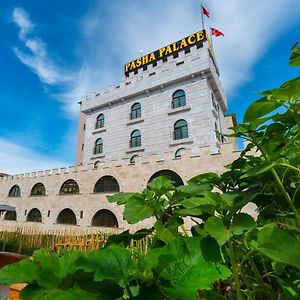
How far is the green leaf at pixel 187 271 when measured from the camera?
23.5 inches

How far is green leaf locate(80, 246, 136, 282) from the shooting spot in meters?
0.65

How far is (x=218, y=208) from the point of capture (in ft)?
3.21

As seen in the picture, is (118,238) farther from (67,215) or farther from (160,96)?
(160,96)

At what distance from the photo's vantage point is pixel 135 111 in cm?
2489

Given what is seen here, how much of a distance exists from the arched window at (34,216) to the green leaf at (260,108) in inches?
991

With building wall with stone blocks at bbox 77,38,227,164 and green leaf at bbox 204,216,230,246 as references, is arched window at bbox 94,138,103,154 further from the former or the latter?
green leaf at bbox 204,216,230,246

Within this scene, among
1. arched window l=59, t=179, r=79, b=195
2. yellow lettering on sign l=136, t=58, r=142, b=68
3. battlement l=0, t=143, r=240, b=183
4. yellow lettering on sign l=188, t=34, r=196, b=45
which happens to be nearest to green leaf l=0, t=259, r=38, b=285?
battlement l=0, t=143, r=240, b=183

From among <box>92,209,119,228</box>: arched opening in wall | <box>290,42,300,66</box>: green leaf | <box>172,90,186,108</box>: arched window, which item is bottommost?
<box>290,42,300,66</box>: green leaf

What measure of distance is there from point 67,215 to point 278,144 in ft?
73.2

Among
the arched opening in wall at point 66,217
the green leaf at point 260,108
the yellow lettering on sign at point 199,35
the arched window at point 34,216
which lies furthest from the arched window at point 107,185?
the green leaf at point 260,108

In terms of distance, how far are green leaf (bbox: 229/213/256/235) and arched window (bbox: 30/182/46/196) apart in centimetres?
2500

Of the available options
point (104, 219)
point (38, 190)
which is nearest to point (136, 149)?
point (104, 219)

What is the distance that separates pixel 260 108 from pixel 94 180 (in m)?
20.1

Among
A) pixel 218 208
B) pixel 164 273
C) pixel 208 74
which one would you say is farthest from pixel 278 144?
pixel 208 74
